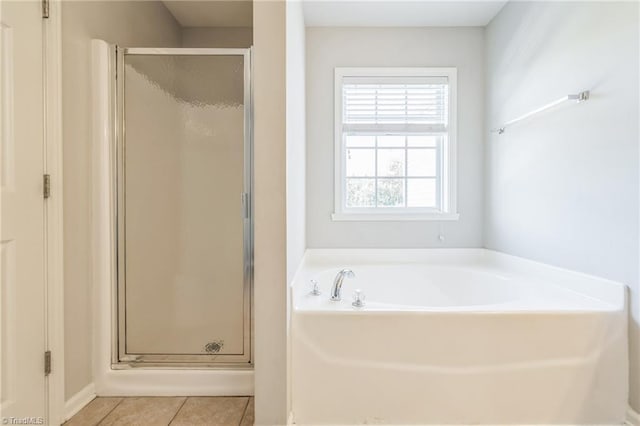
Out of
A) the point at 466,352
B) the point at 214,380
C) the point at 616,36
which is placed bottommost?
the point at 214,380

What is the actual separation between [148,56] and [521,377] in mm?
2398

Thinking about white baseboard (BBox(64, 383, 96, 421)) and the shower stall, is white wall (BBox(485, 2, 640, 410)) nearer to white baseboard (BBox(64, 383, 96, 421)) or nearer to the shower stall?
the shower stall

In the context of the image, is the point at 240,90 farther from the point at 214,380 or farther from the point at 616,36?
the point at 616,36

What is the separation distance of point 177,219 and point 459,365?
5.20 feet

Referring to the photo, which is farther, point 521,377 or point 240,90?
point 240,90

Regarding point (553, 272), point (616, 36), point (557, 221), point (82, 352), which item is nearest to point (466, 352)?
point (553, 272)

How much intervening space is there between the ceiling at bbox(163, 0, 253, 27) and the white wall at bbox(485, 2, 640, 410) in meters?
1.85

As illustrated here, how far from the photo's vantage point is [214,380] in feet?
5.94

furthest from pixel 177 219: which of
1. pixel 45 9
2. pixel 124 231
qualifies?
pixel 45 9

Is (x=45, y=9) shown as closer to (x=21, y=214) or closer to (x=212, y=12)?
(x=21, y=214)

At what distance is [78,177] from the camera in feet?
5.61

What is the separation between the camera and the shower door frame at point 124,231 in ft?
6.06

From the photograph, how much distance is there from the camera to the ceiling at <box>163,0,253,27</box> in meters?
2.44

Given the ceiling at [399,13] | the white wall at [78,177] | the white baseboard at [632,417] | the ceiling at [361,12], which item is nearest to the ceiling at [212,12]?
the ceiling at [361,12]
